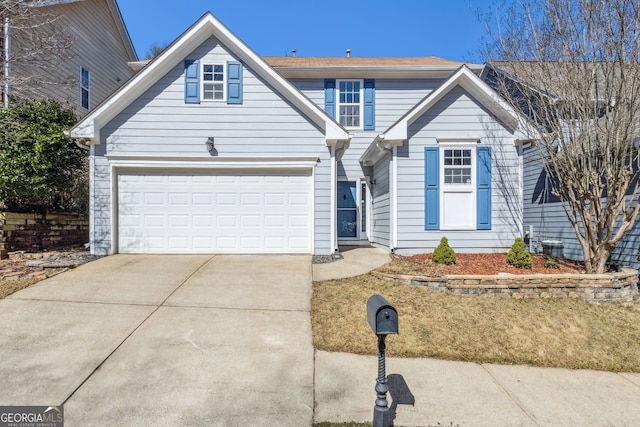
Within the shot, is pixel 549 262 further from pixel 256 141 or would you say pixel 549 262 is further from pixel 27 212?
pixel 27 212

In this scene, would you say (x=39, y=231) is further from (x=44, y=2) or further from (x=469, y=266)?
(x=469, y=266)

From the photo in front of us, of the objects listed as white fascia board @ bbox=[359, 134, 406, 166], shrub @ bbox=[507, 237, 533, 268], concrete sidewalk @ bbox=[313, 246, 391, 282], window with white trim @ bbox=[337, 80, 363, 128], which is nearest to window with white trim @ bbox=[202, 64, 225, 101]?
white fascia board @ bbox=[359, 134, 406, 166]

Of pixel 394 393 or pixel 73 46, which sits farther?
pixel 73 46

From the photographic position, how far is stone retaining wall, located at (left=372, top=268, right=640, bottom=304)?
6.50 meters

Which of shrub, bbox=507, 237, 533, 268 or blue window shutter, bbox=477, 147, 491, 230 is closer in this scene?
shrub, bbox=507, 237, 533, 268

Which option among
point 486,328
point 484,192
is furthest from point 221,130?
point 486,328

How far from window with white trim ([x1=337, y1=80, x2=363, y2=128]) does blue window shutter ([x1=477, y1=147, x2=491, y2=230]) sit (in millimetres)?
4642

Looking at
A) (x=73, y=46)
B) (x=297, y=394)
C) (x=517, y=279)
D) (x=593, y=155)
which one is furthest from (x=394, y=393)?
(x=73, y=46)

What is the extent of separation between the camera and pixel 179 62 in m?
9.12

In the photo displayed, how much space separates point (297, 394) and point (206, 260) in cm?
552

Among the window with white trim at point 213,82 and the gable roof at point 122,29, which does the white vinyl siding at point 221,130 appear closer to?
the window with white trim at point 213,82

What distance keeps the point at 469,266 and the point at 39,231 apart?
424 inches

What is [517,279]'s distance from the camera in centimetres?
652

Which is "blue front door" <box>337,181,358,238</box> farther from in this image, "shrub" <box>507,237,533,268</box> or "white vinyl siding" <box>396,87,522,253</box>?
"shrub" <box>507,237,533,268</box>
